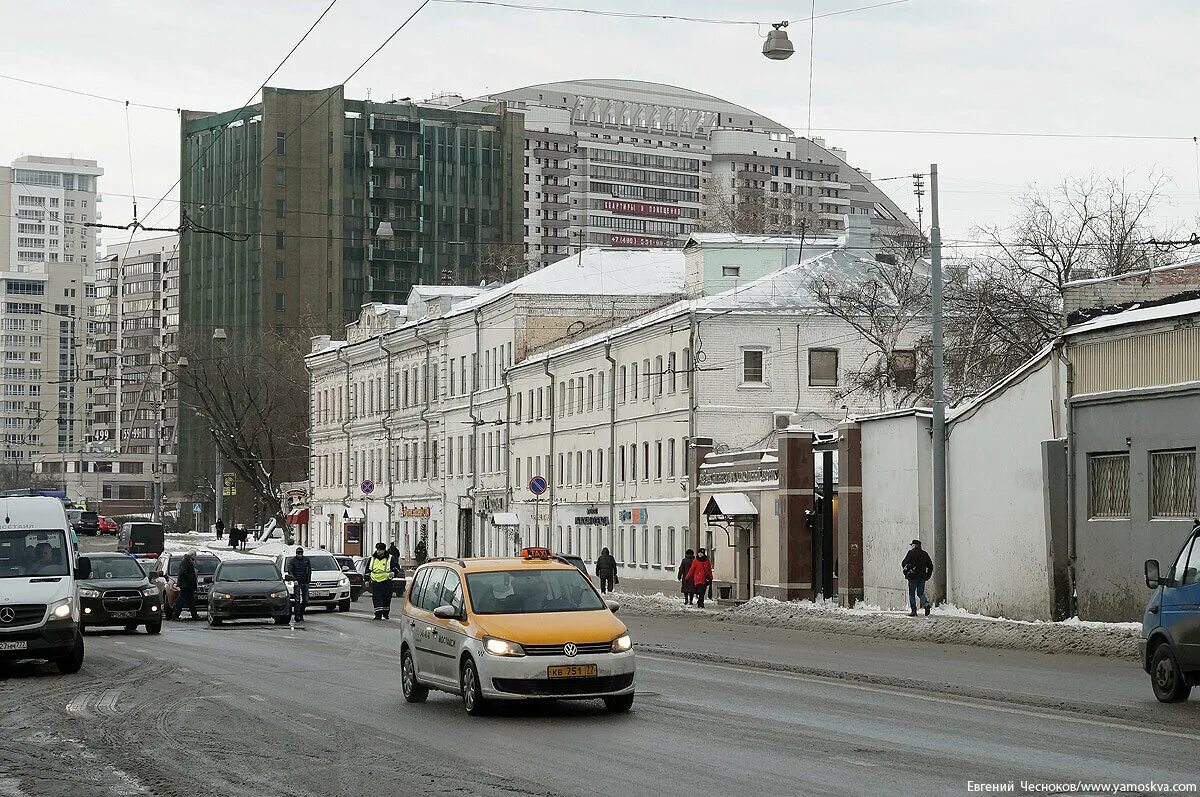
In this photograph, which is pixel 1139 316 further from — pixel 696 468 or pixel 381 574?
pixel 696 468

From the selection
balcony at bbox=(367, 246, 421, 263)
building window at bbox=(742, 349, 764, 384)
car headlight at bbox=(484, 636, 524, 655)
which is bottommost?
car headlight at bbox=(484, 636, 524, 655)

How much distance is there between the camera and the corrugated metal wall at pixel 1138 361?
3083 centimetres

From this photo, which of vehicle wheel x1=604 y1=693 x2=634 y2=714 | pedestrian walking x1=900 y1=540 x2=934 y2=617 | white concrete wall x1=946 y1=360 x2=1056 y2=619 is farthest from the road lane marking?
pedestrian walking x1=900 y1=540 x2=934 y2=617

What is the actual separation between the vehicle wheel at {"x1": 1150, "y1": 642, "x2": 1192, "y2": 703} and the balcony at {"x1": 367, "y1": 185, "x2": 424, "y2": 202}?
148 m

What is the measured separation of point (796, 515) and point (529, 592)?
2849 cm

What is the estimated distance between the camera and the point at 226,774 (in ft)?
44.2

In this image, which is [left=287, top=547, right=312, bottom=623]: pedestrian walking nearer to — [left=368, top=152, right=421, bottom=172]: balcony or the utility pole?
the utility pole

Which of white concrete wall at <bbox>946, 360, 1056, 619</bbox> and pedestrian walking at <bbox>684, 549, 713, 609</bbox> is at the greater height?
white concrete wall at <bbox>946, 360, 1056, 619</bbox>

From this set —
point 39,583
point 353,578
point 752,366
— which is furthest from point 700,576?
point 39,583

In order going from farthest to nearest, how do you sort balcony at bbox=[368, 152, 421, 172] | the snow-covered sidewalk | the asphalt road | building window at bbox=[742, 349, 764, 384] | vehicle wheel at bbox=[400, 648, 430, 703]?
1. balcony at bbox=[368, 152, 421, 172]
2. building window at bbox=[742, 349, 764, 384]
3. the snow-covered sidewalk
4. vehicle wheel at bbox=[400, 648, 430, 703]
5. the asphalt road

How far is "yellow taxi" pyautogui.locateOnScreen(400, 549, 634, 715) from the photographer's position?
1695cm

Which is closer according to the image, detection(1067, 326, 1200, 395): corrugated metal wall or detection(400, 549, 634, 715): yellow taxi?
detection(400, 549, 634, 715): yellow taxi

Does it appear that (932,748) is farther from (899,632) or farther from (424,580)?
(899,632)

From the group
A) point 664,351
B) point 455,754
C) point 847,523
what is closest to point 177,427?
point 664,351
